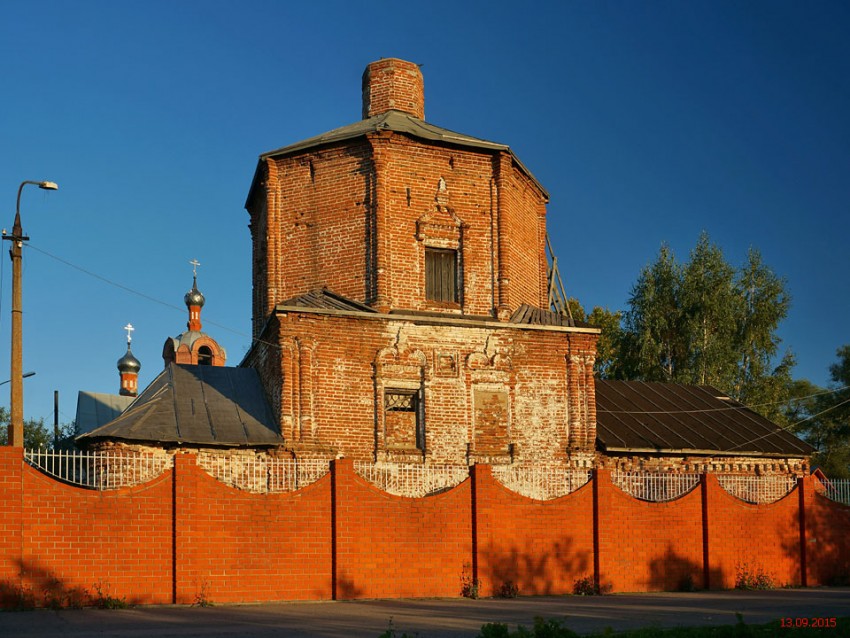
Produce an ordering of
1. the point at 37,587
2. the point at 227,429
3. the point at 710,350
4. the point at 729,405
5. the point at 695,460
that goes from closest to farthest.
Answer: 1. the point at 37,587
2. the point at 227,429
3. the point at 695,460
4. the point at 729,405
5. the point at 710,350

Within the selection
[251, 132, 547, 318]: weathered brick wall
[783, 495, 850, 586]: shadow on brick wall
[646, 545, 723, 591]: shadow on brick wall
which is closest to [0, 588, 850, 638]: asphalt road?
[646, 545, 723, 591]: shadow on brick wall

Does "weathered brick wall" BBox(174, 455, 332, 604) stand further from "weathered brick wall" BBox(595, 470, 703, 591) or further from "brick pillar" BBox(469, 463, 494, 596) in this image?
"weathered brick wall" BBox(595, 470, 703, 591)

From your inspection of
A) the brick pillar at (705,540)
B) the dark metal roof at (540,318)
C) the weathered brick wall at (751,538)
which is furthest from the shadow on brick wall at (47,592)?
the dark metal roof at (540,318)

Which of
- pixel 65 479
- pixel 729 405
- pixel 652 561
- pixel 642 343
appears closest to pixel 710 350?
pixel 642 343

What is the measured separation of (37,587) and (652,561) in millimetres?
10063

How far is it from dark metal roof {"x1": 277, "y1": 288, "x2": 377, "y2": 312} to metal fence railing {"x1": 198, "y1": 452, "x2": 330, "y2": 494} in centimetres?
323

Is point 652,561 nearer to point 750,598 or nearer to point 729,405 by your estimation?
point 750,598

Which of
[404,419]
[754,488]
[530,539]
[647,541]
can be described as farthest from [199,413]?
[754,488]

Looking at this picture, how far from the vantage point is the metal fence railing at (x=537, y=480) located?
65.3ft

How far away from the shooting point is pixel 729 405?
27.6 meters

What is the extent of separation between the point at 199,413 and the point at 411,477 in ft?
14.2

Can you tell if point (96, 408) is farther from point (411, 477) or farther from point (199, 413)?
point (411, 477)

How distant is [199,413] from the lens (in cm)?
1961

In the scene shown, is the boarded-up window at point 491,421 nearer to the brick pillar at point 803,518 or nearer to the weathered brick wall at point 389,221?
the weathered brick wall at point 389,221
